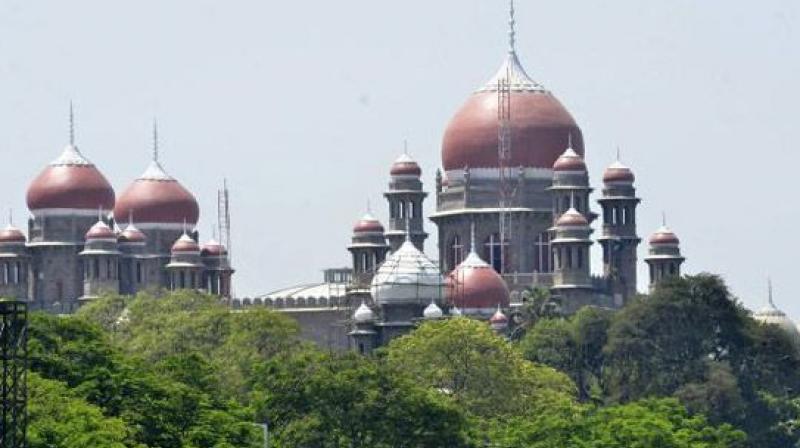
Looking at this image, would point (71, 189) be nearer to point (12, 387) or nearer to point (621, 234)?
point (621, 234)

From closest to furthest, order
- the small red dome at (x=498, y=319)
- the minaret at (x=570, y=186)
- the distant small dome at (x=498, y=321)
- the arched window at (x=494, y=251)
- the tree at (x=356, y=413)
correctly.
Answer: the tree at (x=356, y=413)
the distant small dome at (x=498, y=321)
the small red dome at (x=498, y=319)
the minaret at (x=570, y=186)
the arched window at (x=494, y=251)

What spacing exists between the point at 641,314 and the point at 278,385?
106 feet

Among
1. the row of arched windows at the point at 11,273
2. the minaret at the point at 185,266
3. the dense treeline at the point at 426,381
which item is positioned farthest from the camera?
the row of arched windows at the point at 11,273

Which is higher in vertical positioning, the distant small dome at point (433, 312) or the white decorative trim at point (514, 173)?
the white decorative trim at point (514, 173)

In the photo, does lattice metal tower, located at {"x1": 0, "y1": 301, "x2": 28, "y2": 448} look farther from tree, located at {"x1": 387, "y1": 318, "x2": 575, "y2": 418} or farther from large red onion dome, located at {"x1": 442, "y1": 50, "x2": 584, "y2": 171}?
large red onion dome, located at {"x1": 442, "y1": 50, "x2": 584, "y2": 171}

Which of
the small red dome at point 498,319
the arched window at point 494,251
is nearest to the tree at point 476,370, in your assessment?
the small red dome at point 498,319

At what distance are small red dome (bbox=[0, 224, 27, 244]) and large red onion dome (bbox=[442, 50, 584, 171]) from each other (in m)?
18.0

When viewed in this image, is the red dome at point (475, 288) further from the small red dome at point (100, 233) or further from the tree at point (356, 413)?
the tree at point (356, 413)

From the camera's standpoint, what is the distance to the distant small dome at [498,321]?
164500 millimetres

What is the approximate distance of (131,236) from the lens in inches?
7333

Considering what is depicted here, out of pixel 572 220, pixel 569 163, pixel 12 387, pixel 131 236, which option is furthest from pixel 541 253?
pixel 12 387

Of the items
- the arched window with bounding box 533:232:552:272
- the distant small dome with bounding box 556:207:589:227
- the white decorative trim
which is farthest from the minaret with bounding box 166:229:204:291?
the distant small dome with bounding box 556:207:589:227

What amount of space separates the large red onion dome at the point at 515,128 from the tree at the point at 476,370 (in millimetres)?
37349

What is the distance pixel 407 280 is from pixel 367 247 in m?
12.8
